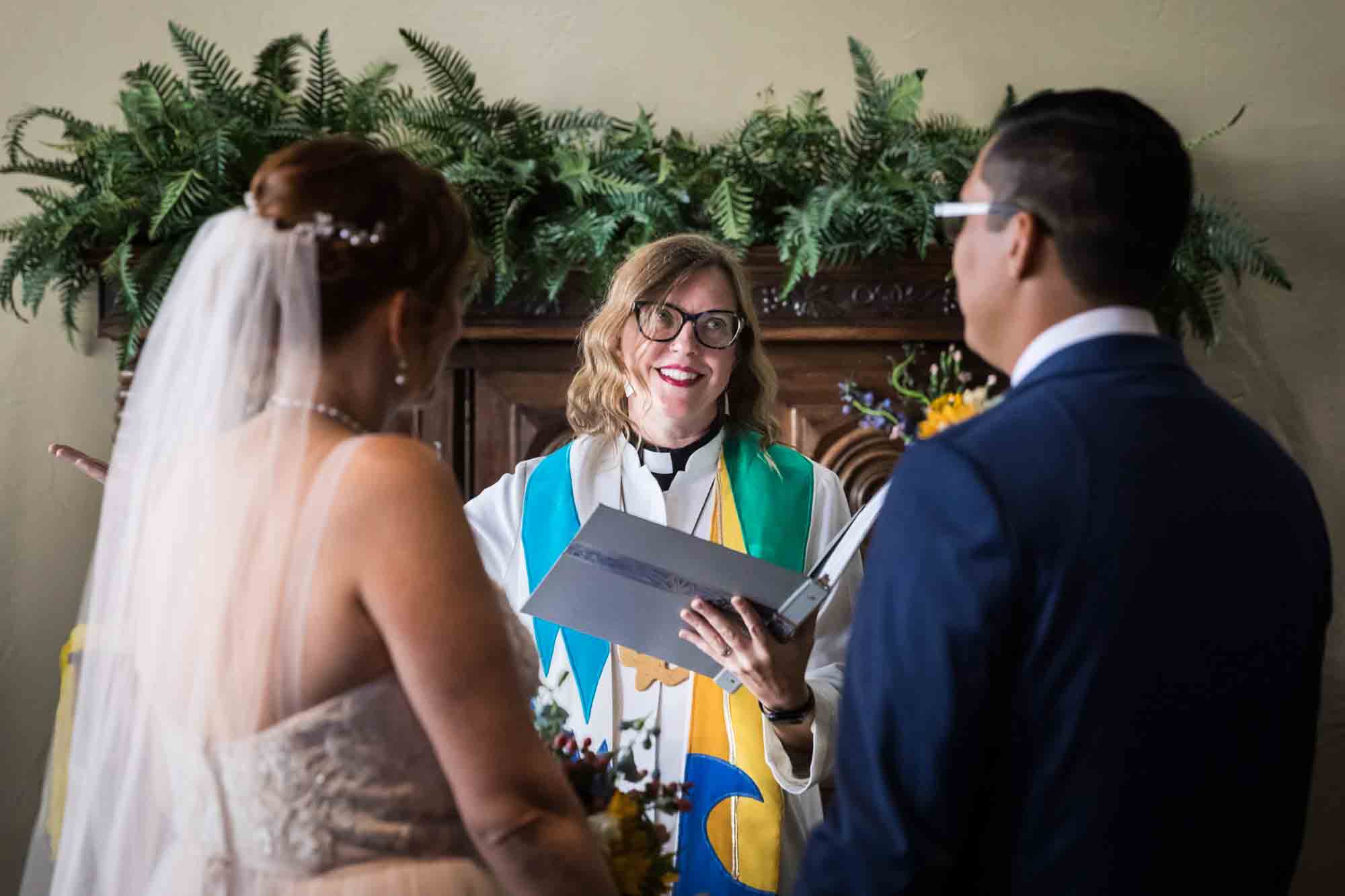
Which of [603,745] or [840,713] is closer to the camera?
[840,713]

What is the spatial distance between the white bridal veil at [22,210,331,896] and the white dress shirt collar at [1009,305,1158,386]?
0.73 meters

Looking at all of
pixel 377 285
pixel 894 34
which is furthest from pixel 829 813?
pixel 894 34

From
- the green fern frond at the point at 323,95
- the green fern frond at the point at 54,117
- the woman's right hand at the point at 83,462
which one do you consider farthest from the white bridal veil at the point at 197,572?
the green fern frond at the point at 54,117

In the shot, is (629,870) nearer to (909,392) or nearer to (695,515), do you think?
(695,515)

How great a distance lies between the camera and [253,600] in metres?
1.26

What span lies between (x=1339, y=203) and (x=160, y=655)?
357 cm

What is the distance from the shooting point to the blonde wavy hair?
8.35ft

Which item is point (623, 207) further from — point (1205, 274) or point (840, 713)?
point (840, 713)

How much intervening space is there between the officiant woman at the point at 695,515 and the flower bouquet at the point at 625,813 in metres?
0.60

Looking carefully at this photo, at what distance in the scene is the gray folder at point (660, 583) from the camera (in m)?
1.95

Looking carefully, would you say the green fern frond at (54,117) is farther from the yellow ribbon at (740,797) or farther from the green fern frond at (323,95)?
the yellow ribbon at (740,797)

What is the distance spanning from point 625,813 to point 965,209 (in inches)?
32.2

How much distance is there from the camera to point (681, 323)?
A: 252 centimetres

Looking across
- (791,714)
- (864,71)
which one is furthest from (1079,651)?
(864,71)
